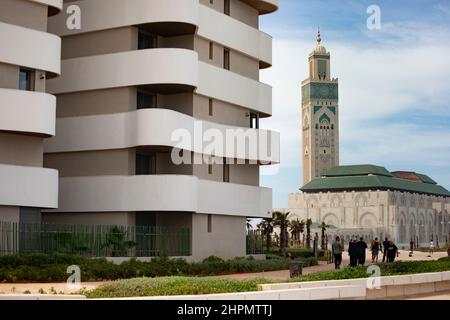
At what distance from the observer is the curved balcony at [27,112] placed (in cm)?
3397

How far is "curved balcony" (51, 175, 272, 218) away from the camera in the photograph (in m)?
39.3

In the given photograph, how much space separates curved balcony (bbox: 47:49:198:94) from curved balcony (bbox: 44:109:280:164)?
1.58 meters

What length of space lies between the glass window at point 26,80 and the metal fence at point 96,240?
20.5 ft

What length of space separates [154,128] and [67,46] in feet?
25.1

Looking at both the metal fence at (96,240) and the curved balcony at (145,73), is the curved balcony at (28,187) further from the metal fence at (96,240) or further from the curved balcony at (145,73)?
the curved balcony at (145,73)

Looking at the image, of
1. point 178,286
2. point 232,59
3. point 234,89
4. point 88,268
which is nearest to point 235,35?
point 232,59

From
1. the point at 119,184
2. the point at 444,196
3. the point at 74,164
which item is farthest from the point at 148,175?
the point at 444,196

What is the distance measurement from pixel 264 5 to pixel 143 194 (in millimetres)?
15814

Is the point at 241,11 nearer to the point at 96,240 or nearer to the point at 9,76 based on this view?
the point at 9,76

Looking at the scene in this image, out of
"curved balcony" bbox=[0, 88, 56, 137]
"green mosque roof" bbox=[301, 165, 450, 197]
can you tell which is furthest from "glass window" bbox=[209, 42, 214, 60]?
"green mosque roof" bbox=[301, 165, 450, 197]

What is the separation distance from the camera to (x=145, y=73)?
1574 inches

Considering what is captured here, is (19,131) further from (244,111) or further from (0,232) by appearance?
(244,111)

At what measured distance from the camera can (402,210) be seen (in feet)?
483

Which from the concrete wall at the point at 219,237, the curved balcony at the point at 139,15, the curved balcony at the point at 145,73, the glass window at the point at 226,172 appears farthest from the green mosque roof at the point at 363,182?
the curved balcony at the point at 139,15
